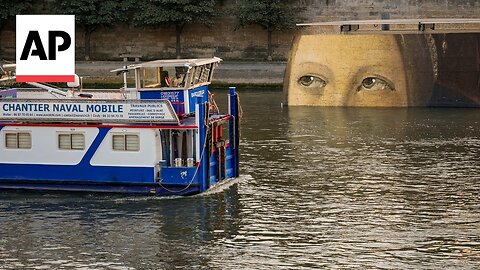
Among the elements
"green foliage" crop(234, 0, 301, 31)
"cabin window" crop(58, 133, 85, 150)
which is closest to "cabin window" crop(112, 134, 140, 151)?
"cabin window" crop(58, 133, 85, 150)

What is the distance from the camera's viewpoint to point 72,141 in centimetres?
2933

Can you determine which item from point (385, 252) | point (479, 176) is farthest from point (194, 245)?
point (479, 176)

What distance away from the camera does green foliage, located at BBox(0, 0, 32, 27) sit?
63.9m

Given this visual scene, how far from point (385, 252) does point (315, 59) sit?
26962mm

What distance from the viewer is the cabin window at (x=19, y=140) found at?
29.7 m

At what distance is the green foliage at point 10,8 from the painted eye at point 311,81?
1853cm

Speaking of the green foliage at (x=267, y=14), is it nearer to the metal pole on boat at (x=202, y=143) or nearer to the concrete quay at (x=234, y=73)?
the concrete quay at (x=234, y=73)

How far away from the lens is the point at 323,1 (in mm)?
64062

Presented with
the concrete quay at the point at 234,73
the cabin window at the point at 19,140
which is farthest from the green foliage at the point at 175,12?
the cabin window at the point at 19,140

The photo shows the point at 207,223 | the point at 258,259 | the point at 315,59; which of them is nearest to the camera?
the point at 258,259

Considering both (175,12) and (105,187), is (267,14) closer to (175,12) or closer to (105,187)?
(175,12)

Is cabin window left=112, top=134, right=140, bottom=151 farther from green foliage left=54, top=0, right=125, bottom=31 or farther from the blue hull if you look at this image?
green foliage left=54, top=0, right=125, bottom=31

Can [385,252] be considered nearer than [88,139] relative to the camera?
Yes

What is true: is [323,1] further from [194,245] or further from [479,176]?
[194,245]
